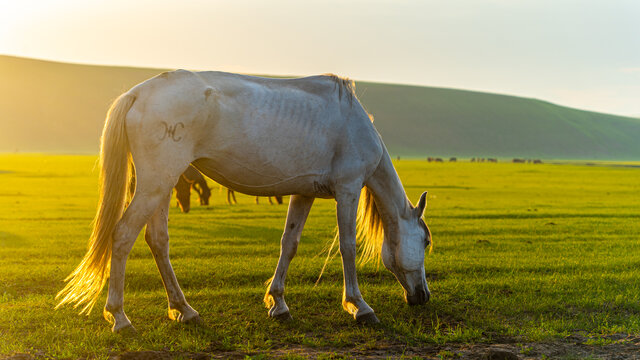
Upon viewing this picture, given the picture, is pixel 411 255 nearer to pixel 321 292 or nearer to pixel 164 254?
pixel 321 292

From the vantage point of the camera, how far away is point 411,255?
23.6 feet

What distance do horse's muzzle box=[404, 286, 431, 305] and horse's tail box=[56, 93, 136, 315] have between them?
363cm

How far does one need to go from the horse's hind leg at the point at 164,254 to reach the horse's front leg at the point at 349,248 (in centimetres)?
176

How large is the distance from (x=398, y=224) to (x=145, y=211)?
3125 mm

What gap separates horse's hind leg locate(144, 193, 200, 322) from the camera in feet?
20.7

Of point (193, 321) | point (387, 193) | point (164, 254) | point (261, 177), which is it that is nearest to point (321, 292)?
point (387, 193)

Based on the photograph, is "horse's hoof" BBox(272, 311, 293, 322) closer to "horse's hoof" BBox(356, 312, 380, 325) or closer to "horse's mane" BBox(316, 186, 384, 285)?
"horse's hoof" BBox(356, 312, 380, 325)

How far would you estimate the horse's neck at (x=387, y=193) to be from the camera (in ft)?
23.6

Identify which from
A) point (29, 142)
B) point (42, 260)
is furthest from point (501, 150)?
point (42, 260)

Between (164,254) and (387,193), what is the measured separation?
2.79m

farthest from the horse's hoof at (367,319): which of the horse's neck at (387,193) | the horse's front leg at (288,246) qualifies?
the horse's neck at (387,193)

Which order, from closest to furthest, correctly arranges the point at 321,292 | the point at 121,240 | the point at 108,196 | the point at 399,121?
the point at 121,240 < the point at 108,196 < the point at 321,292 < the point at 399,121

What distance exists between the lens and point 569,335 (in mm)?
6254

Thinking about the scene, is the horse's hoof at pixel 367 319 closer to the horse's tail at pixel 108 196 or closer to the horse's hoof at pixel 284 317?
the horse's hoof at pixel 284 317
